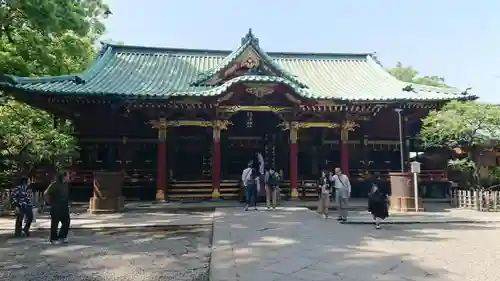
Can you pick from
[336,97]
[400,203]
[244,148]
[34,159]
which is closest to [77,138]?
[34,159]

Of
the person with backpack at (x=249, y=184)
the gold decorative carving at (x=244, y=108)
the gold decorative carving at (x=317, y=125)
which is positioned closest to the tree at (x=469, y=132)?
the gold decorative carving at (x=317, y=125)

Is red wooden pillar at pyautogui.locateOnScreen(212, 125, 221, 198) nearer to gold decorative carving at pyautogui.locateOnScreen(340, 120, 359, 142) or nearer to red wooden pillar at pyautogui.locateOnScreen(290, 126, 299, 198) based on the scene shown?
red wooden pillar at pyautogui.locateOnScreen(290, 126, 299, 198)

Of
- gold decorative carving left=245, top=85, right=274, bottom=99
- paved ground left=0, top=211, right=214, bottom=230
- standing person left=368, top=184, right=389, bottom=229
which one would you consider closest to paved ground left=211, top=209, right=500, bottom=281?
standing person left=368, top=184, right=389, bottom=229

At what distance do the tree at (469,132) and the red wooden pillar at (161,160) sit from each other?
11.9 m

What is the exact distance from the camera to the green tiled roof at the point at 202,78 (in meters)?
15.4

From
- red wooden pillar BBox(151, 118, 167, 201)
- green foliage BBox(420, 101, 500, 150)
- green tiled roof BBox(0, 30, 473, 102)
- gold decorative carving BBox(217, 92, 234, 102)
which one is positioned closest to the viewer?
green foliage BBox(420, 101, 500, 150)

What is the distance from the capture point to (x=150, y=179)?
17.1 meters

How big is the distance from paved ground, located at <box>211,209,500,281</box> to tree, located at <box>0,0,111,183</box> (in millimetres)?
7192

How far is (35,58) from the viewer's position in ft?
51.5

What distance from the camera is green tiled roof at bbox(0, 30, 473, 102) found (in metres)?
15.4

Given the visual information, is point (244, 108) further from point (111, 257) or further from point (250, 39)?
point (111, 257)

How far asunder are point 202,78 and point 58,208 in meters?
10.4

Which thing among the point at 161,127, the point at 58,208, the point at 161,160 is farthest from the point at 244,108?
the point at 58,208

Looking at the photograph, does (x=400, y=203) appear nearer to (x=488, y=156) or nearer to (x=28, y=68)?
(x=488, y=156)
